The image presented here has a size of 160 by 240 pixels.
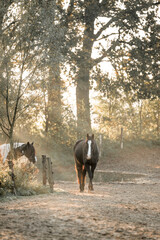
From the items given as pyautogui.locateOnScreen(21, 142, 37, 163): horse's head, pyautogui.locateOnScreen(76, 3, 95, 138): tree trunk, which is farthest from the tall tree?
pyautogui.locateOnScreen(21, 142, 37, 163): horse's head

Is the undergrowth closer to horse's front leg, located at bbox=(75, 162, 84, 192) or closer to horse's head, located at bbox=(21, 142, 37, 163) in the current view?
horse's front leg, located at bbox=(75, 162, 84, 192)

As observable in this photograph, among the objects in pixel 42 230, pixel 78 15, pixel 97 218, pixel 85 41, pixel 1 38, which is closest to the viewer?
pixel 42 230

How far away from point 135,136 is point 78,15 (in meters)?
12.9

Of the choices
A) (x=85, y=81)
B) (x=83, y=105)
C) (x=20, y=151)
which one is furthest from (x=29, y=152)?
(x=85, y=81)

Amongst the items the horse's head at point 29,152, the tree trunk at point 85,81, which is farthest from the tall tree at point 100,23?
the horse's head at point 29,152

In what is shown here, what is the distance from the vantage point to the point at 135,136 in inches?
1383

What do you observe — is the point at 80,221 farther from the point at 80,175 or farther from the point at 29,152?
the point at 29,152

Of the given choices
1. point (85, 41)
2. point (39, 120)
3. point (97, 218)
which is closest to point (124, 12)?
point (85, 41)

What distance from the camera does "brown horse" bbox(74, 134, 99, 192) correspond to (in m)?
13.7

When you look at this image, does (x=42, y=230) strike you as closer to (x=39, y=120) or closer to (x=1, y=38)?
(x=1, y=38)

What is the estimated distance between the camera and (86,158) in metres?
13.7

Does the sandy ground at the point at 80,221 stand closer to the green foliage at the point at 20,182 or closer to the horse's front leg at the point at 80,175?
the green foliage at the point at 20,182

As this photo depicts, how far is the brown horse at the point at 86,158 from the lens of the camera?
13.7 metres

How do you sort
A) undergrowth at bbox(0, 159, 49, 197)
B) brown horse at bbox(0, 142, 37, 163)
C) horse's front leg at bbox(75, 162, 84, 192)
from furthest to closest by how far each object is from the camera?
brown horse at bbox(0, 142, 37, 163), horse's front leg at bbox(75, 162, 84, 192), undergrowth at bbox(0, 159, 49, 197)
